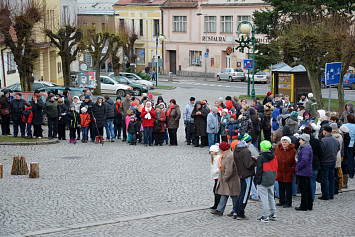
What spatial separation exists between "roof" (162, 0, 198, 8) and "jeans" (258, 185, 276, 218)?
60105mm

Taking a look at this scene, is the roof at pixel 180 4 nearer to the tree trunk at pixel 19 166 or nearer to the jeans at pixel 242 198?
the tree trunk at pixel 19 166

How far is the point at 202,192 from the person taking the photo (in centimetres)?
1451

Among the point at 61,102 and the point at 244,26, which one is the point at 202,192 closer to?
the point at 61,102

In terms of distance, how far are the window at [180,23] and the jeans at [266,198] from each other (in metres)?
61.7

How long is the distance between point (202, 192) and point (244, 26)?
24.8m

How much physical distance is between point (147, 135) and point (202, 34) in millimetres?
50410

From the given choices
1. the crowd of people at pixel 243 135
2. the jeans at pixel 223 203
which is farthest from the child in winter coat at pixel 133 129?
the jeans at pixel 223 203

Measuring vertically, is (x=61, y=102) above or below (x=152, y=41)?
below

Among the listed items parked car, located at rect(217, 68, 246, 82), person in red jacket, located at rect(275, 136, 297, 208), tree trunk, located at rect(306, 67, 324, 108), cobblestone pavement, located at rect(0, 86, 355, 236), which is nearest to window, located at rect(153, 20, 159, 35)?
parked car, located at rect(217, 68, 246, 82)

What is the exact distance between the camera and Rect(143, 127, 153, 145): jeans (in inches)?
862

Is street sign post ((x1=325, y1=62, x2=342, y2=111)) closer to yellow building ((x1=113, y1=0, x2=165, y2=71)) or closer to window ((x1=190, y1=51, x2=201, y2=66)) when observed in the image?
window ((x1=190, y1=51, x2=201, y2=66))

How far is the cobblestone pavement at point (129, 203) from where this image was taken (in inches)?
452

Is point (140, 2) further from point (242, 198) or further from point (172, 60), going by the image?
point (242, 198)

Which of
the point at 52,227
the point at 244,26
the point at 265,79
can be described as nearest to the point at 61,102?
the point at 52,227
